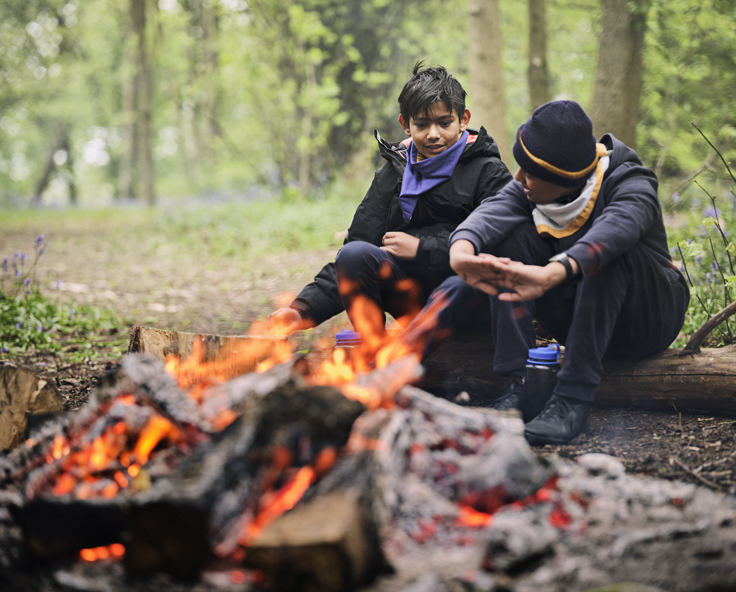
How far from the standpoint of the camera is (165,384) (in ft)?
6.27

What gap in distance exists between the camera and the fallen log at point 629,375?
108 inches

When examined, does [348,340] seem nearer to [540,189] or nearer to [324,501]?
[540,189]

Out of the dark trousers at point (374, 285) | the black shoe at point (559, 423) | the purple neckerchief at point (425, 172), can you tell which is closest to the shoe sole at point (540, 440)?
the black shoe at point (559, 423)

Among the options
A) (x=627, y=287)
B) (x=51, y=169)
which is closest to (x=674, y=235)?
(x=627, y=287)

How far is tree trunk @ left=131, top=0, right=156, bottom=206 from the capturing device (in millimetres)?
14891

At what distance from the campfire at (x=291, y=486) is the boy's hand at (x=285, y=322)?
0.89 metres

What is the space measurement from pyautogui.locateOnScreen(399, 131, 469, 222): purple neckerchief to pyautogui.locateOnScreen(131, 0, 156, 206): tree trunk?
48.5 ft

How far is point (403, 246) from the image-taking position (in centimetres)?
304

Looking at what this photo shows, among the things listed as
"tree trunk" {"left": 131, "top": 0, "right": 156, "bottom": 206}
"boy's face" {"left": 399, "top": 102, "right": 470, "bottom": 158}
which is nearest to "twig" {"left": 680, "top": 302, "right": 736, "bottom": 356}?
"boy's face" {"left": 399, "top": 102, "right": 470, "bottom": 158}

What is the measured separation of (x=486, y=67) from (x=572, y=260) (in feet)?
16.8

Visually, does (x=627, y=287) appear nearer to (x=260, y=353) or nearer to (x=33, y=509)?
(x=260, y=353)

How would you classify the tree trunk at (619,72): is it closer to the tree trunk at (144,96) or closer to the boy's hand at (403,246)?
the boy's hand at (403,246)

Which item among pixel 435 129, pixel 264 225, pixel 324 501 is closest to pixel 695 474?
pixel 324 501

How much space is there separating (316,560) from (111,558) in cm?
64
